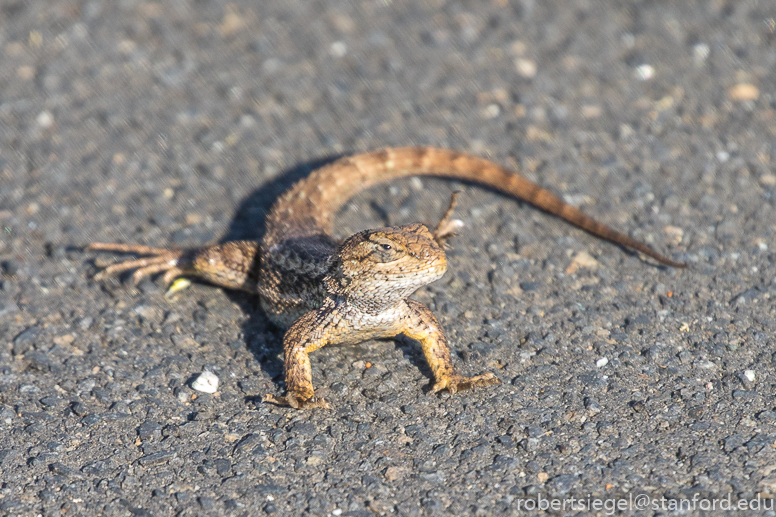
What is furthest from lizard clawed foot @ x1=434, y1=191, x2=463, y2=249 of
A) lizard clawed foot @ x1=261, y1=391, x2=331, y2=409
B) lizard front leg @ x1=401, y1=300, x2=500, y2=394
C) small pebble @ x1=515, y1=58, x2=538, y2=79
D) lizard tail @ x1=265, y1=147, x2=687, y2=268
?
small pebble @ x1=515, y1=58, x2=538, y2=79

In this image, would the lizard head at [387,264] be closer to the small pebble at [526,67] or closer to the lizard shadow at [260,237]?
the lizard shadow at [260,237]

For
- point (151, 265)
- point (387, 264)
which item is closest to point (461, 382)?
point (387, 264)

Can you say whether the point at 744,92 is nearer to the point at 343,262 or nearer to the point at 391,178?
the point at 391,178

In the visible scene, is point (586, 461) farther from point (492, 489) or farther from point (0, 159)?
point (0, 159)

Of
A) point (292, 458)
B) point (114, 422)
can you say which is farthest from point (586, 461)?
point (114, 422)

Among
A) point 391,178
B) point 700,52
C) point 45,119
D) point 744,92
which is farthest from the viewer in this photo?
point 700,52

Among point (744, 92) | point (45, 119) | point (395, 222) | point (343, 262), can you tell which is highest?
point (343, 262)

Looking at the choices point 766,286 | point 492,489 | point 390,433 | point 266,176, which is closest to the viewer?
point 492,489
